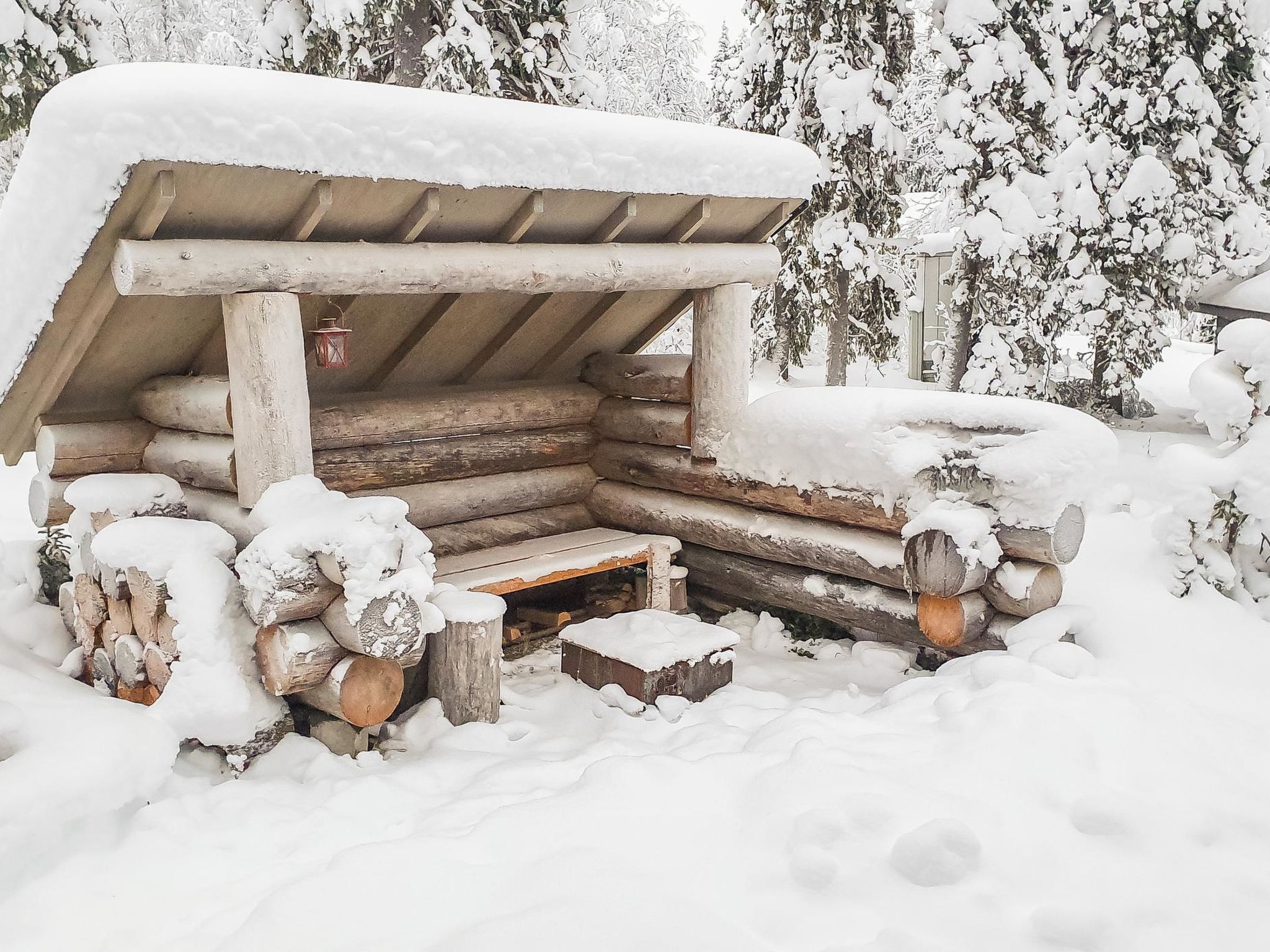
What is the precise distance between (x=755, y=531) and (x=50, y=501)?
4131mm

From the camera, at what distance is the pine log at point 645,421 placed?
663 centimetres

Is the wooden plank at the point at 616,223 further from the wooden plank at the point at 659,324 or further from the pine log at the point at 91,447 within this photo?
the pine log at the point at 91,447

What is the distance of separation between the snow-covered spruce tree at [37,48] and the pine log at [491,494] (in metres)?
5.36

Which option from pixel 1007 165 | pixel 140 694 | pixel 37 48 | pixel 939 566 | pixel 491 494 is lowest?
pixel 140 694

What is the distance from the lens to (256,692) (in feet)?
14.1

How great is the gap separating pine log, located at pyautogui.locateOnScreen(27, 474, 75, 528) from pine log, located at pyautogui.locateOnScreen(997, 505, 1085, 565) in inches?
196

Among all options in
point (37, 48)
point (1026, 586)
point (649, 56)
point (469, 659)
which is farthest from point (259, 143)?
point (649, 56)

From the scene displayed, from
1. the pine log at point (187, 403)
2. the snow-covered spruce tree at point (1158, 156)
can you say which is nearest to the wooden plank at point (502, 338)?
the pine log at point (187, 403)

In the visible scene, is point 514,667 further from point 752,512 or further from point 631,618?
point 752,512

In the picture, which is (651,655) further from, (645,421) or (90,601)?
(90,601)

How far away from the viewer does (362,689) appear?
4.20 metres

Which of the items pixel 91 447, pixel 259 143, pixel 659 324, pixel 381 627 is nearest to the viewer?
pixel 259 143

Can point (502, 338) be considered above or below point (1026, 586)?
above

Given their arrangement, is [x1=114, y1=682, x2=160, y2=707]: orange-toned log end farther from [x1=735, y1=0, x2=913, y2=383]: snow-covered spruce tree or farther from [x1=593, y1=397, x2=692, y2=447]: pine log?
[x1=735, y1=0, x2=913, y2=383]: snow-covered spruce tree
